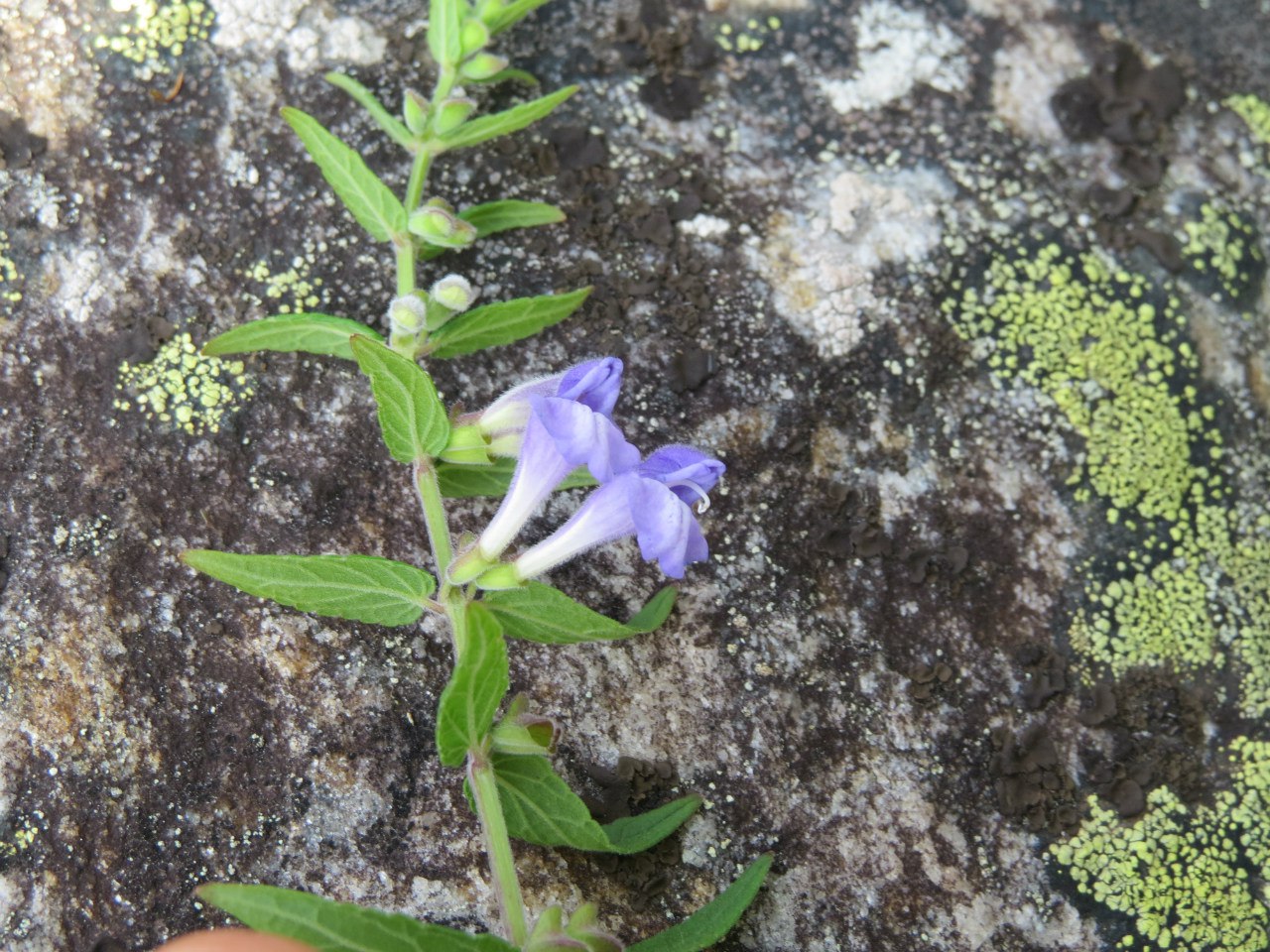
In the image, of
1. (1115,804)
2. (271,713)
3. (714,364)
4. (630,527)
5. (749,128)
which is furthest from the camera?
(749,128)

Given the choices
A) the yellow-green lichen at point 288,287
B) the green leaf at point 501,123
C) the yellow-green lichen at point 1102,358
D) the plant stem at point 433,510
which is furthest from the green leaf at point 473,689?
the yellow-green lichen at point 1102,358

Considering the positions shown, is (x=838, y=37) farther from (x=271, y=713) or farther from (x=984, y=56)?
(x=271, y=713)

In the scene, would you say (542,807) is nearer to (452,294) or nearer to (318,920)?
(318,920)

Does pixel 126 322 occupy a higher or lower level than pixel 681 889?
higher

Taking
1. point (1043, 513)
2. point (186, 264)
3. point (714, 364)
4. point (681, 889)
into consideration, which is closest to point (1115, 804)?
point (1043, 513)

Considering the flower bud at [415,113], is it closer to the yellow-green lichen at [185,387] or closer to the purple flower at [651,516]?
the yellow-green lichen at [185,387]

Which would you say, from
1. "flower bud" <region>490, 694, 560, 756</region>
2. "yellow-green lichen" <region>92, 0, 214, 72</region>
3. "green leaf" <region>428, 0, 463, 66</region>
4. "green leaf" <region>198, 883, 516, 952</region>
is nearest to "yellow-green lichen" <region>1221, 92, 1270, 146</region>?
"green leaf" <region>428, 0, 463, 66</region>
